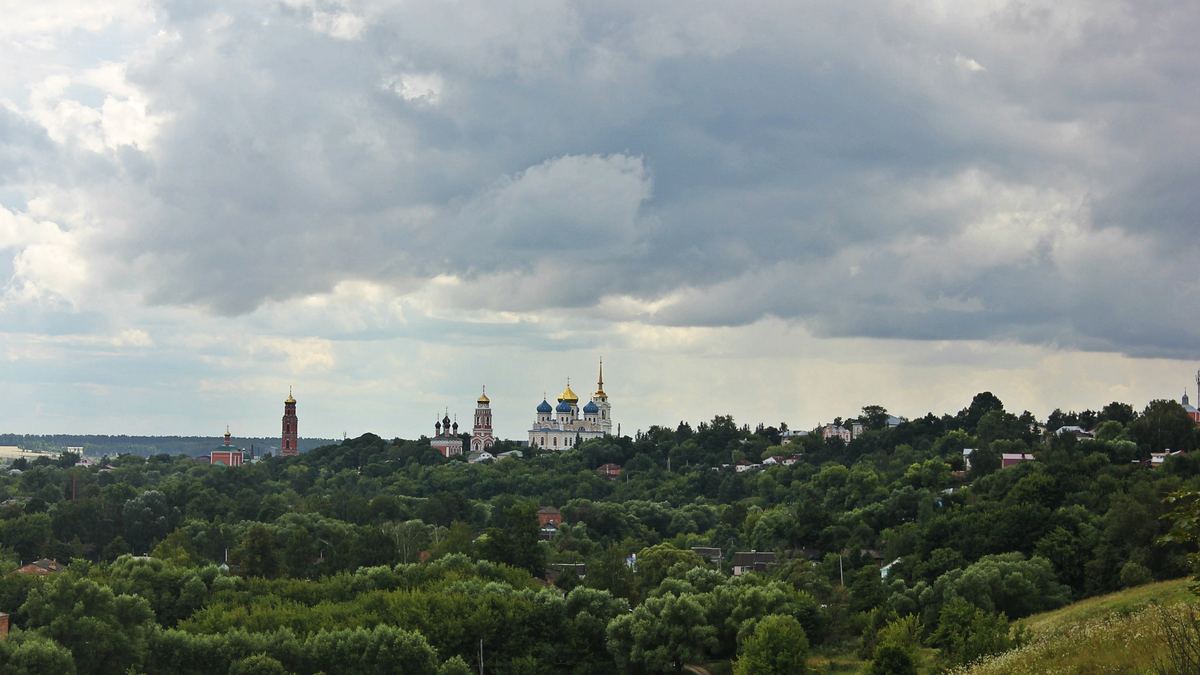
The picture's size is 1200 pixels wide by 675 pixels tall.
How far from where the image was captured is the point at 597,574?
56.5m

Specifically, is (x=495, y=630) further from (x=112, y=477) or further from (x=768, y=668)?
(x=112, y=477)

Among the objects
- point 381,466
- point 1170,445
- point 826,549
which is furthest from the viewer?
point 381,466

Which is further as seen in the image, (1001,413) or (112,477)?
(112,477)

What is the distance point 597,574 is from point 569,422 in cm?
12572

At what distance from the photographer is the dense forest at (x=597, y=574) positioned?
4372 cm

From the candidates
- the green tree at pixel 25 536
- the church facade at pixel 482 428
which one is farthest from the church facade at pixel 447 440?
the green tree at pixel 25 536

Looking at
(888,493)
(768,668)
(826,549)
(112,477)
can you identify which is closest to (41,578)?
(768,668)

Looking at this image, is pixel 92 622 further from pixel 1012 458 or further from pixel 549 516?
pixel 549 516

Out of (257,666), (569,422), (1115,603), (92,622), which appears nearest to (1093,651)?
(1115,603)

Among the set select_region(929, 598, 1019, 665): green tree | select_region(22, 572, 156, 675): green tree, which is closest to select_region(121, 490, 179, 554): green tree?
select_region(22, 572, 156, 675): green tree

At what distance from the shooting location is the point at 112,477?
413 feet

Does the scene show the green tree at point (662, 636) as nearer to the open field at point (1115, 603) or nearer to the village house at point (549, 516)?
the open field at point (1115, 603)

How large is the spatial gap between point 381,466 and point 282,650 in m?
98.9

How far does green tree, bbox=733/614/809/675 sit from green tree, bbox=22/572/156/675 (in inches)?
858
